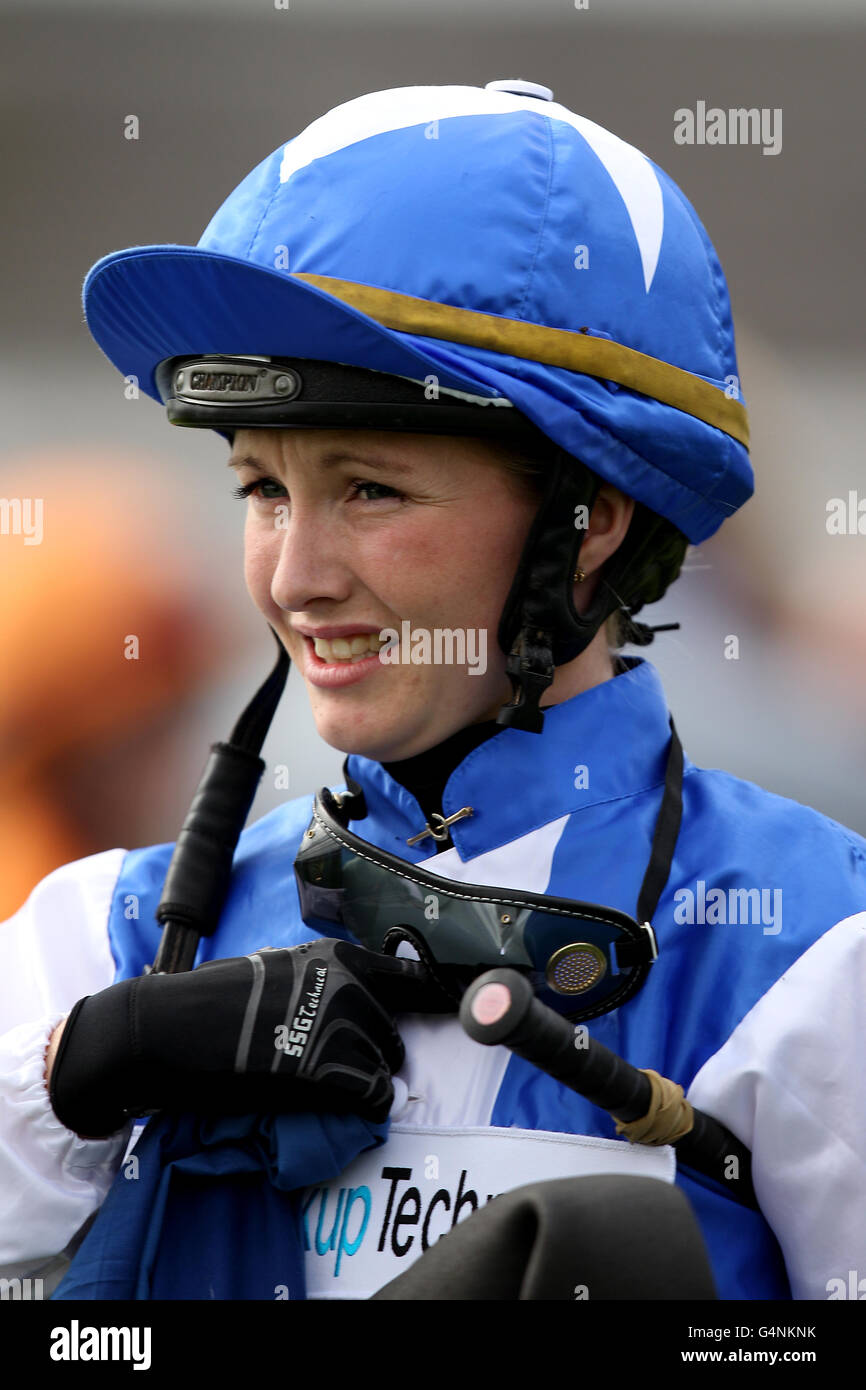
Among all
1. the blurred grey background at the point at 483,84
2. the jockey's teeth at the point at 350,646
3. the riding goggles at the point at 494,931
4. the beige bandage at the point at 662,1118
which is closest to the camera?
the beige bandage at the point at 662,1118

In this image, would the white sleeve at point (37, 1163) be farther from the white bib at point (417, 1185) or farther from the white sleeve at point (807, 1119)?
the white sleeve at point (807, 1119)

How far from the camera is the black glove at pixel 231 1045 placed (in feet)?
5.07

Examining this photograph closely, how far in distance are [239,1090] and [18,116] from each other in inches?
134

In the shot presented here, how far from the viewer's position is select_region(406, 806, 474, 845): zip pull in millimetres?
1723

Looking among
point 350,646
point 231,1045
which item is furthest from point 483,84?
point 231,1045

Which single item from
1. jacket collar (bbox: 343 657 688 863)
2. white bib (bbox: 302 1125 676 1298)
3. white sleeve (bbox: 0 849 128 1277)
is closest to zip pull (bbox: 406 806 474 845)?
jacket collar (bbox: 343 657 688 863)

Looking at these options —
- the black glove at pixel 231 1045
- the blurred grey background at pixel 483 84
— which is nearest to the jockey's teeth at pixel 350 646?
the black glove at pixel 231 1045

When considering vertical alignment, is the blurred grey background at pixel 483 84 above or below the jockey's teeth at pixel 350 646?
above

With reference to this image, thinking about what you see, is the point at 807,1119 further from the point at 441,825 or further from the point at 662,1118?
the point at 441,825

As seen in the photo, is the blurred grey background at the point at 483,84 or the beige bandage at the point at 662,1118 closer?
the beige bandage at the point at 662,1118

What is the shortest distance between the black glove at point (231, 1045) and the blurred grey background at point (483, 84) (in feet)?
6.25

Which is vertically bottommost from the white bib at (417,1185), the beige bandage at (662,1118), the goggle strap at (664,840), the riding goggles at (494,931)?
the white bib at (417,1185)
